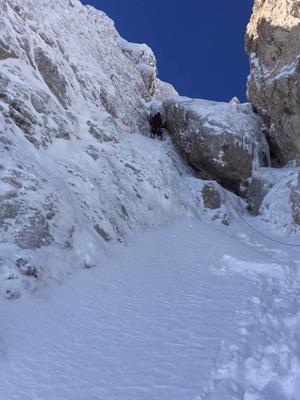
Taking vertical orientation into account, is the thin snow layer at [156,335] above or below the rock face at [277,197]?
below

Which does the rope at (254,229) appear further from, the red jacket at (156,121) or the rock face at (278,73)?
the red jacket at (156,121)

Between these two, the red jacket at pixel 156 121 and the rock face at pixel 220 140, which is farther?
the red jacket at pixel 156 121

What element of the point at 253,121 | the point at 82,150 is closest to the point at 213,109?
the point at 253,121

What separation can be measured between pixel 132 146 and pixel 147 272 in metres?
10.1

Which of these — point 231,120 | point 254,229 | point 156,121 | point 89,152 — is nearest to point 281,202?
point 254,229

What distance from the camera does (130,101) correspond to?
2581 centimetres

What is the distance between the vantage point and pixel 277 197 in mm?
20891

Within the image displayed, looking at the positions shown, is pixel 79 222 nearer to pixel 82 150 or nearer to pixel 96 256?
pixel 96 256

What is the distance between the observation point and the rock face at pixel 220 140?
22.8 meters

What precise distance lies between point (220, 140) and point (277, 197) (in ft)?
14.2

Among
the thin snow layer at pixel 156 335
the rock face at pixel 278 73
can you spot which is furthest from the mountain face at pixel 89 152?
the thin snow layer at pixel 156 335

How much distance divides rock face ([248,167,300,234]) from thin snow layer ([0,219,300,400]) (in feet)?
22.6

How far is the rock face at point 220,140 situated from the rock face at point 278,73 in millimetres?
1032

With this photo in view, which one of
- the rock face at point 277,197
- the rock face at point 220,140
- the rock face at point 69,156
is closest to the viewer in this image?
the rock face at point 69,156
